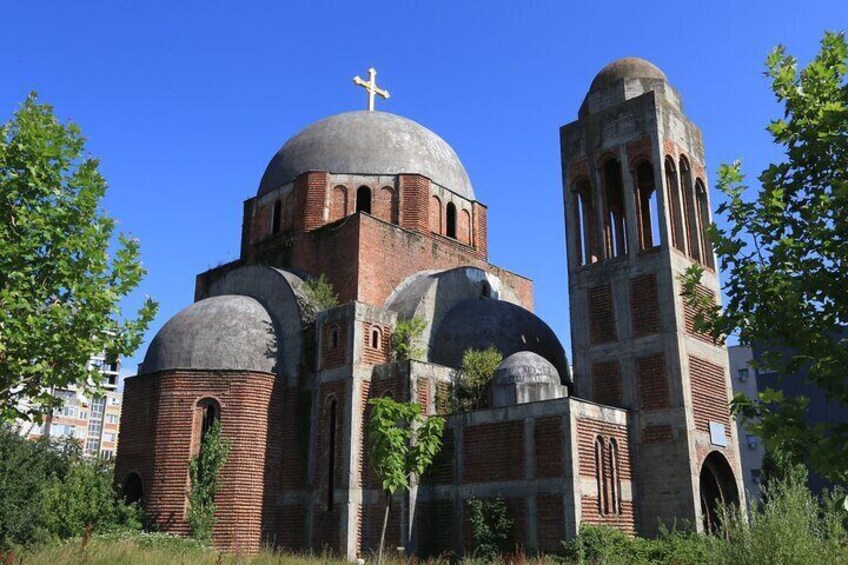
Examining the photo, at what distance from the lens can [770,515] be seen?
1023 cm

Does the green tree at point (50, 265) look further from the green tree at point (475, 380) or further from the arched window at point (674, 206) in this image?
the arched window at point (674, 206)

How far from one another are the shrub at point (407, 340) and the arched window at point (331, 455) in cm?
219

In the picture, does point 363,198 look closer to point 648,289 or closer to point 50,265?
point 648,289

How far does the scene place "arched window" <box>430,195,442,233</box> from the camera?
27.1m

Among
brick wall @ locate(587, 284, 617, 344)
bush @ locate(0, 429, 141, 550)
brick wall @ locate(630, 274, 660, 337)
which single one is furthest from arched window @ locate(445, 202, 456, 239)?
bush @ locate(0, 429, 141, 550)

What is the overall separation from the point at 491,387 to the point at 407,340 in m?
2.93

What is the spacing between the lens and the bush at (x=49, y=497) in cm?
1606

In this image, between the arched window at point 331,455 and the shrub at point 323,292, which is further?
the shrub at point 323,292

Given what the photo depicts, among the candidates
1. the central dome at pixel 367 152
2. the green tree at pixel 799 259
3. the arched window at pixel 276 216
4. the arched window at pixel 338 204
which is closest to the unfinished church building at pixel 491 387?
the arched window at pixel 338 204

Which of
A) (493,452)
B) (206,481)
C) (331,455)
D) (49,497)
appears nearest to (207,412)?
(206,481)

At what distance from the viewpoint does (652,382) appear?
1928 centimetres

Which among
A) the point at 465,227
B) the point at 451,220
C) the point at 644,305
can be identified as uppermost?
the point at 451,220

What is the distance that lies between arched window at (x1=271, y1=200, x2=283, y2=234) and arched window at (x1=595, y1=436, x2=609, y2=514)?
14.2 metres

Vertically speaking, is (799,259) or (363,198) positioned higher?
(363,198)
